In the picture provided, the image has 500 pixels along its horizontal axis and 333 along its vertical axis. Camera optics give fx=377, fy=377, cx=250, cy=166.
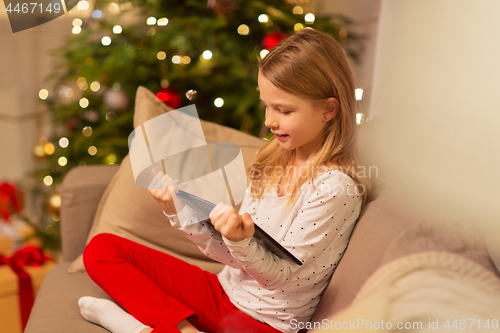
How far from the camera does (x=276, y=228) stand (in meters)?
0.79

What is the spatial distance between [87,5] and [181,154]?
3.31ft

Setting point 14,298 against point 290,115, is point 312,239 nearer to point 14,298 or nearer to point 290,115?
point 290,115

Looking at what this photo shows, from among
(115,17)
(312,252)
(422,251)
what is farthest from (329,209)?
(115,17)

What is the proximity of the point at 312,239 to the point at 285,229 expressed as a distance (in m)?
0.09

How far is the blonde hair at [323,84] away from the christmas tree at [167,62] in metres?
0.66

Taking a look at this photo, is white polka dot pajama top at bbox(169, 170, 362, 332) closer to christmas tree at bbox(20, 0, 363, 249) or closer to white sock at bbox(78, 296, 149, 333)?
white sock at bbox(78, 296, 149, 333)

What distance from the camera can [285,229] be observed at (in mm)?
767

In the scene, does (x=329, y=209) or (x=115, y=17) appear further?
(x=115, y=17)

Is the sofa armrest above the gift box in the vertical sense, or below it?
above

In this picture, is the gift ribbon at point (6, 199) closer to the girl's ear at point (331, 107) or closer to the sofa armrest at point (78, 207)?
the sofa armrest at point (78, 207)

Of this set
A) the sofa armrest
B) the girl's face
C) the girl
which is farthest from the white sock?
the girl's face

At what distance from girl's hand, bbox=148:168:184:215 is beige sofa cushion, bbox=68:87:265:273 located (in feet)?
0.87

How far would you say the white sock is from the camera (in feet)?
2.43

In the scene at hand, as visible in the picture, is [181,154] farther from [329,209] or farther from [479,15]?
[479,15]
